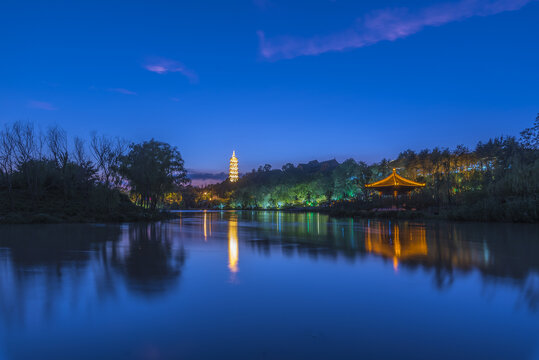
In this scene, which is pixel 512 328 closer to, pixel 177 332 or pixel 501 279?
pixel 501 279

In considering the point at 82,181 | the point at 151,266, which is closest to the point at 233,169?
the point at 82,181

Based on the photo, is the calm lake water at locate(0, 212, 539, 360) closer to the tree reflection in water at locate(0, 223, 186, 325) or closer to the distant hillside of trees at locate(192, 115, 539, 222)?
the tree reflection in water at locate(0, 223, 186, 325)

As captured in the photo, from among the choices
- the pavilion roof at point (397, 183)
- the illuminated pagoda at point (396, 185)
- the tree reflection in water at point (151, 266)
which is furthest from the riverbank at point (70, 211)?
the illuminated pagoda at point (396, 185)

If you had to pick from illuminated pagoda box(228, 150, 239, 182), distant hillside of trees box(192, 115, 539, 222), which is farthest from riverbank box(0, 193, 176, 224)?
illuminated pagoda box(228, 150, 239, 182)

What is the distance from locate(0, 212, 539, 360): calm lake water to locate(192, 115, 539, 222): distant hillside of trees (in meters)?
15.3

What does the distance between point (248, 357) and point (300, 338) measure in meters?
0.61

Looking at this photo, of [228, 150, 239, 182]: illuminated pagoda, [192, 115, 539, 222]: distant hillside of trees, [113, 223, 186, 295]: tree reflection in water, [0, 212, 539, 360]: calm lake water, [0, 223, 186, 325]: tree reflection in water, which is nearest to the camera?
[0, 212, 539, 360]: calm lake water

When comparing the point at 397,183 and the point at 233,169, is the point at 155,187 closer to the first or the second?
the point at 397,183

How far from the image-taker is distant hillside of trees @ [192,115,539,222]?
2042cm

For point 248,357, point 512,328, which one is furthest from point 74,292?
point 512,328

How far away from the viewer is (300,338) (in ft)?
10.3

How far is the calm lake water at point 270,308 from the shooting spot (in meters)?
2.93

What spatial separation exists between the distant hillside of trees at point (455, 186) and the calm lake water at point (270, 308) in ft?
50.2

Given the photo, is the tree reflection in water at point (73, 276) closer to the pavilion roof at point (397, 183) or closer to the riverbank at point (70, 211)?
the riverbank at point (70, 211)
